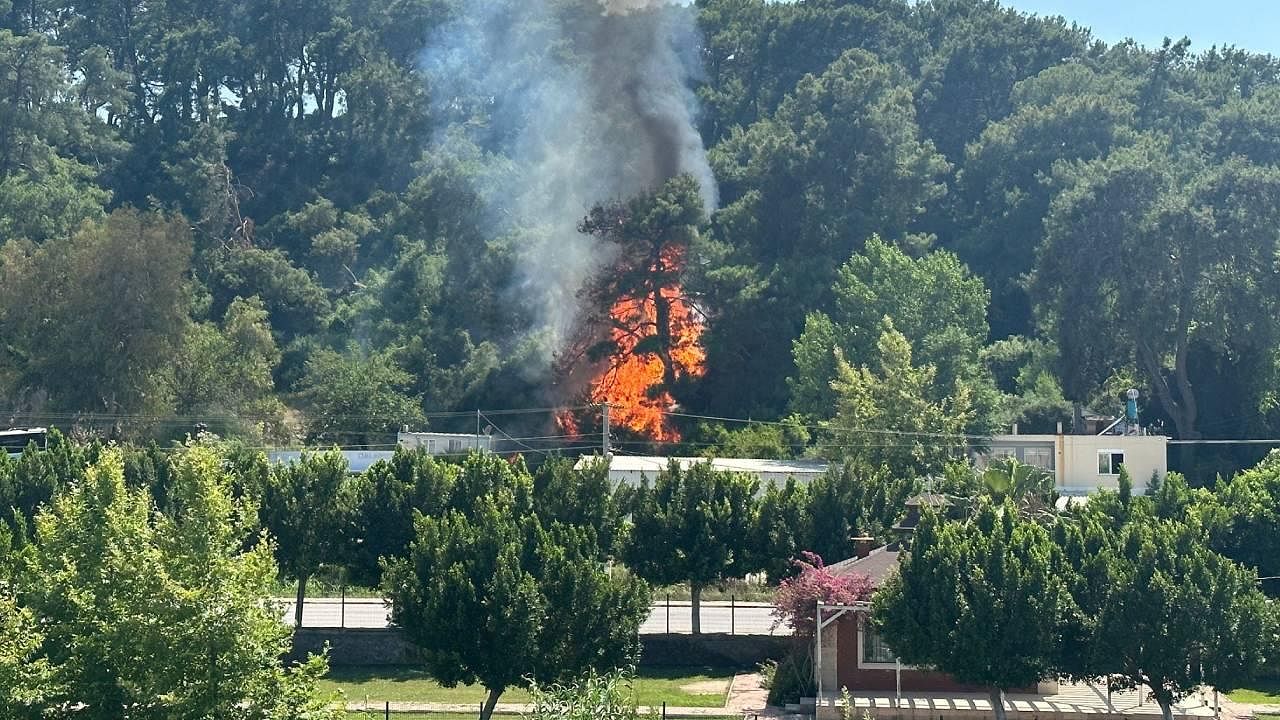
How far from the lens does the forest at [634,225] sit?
8969 cm

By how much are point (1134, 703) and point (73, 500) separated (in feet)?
79.9

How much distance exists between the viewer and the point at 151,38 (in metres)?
128

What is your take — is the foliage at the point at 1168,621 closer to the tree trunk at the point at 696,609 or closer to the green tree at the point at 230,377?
the tree trunk at the point at 696,609

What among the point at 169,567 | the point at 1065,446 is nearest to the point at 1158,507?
the point at 1065,446

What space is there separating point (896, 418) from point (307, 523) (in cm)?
3022

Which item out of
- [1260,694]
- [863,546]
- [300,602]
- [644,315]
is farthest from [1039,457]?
[300,602]

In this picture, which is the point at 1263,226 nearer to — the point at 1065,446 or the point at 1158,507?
the point at 1065,446

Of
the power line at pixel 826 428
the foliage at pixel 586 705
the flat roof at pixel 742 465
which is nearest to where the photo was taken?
the foliage at pixel 586 705

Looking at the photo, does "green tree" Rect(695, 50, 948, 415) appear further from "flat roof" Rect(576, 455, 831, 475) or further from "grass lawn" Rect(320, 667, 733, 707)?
"grass lawn" Rect(320, 667, 733, 707)

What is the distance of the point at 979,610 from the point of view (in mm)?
43406

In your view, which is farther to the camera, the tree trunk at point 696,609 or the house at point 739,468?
the house at point 739,468

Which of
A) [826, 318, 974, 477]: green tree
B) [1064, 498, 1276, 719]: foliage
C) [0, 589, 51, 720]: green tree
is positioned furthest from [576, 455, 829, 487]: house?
[0, 589, 51, 720]: green tree

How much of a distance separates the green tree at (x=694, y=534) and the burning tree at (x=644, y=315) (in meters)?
36.0

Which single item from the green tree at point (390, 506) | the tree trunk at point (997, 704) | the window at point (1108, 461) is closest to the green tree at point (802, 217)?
the window at point (1108, 461)
